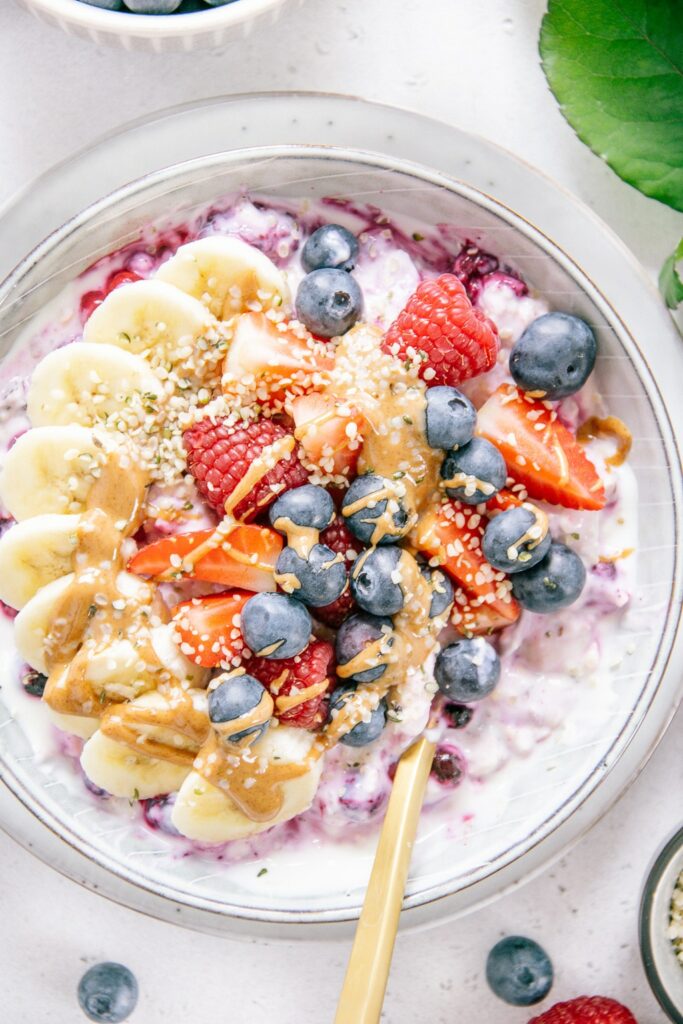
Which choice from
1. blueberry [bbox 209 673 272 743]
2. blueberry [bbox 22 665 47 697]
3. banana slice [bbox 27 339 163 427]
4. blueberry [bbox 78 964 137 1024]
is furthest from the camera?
blueberry [bbox 78 964 137 1024]

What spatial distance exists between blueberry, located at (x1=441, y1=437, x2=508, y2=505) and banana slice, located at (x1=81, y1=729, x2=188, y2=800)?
2.09 feet

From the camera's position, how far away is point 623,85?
1743mm

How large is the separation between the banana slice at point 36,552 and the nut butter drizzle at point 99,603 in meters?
0.02

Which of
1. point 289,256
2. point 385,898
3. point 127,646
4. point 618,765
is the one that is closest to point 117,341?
point 289,256

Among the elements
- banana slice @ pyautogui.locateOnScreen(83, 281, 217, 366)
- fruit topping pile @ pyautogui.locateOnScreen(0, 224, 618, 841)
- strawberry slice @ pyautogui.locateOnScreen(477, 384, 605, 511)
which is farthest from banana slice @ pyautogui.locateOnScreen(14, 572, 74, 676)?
strawberry slice @ pyautogui.locateOnScreen(477, 384, 605, 511)

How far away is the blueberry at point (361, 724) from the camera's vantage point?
1.58 meters

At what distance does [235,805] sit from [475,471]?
25.9 inches

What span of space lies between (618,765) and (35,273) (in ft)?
4.20

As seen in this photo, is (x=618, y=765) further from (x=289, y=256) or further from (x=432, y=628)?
(x=289, y=256)

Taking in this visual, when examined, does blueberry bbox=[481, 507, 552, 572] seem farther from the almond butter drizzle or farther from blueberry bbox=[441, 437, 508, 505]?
the almond butter drizzle

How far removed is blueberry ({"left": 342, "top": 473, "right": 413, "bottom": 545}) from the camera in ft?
4.97

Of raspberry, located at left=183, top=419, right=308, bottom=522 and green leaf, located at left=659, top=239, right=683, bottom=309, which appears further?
green leaf, located at left=659, top=239, right=683, bottom=309

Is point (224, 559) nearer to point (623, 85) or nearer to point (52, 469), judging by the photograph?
point (52, 469)

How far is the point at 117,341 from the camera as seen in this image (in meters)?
1.62
